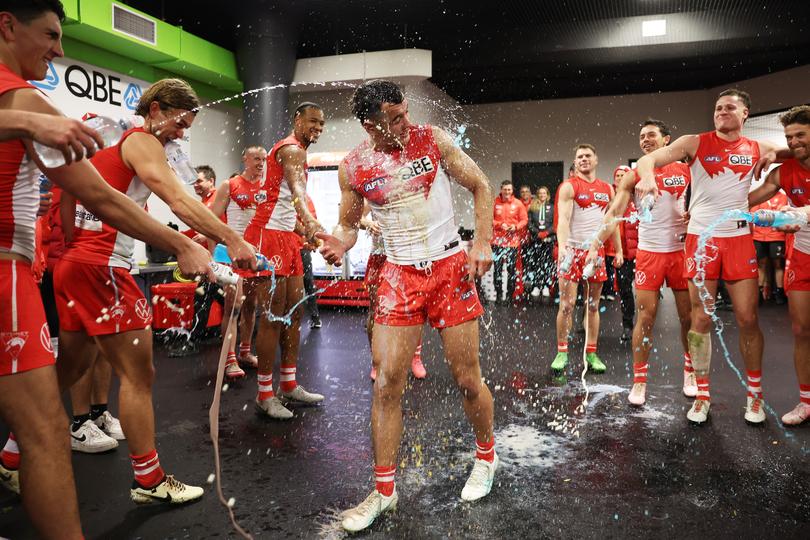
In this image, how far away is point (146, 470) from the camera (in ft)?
8.17

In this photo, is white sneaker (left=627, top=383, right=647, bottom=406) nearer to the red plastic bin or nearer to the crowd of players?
the crowd of players

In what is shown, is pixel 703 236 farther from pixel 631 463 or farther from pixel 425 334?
pixel 425 334

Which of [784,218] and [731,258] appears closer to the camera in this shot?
[784,218]

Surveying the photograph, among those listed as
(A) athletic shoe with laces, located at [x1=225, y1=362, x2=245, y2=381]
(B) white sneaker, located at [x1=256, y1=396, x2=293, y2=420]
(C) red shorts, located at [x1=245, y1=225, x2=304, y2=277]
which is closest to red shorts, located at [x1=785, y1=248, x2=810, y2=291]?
(C) red shorts, located at [x1=245, y1=225, x2=304, y2=277]

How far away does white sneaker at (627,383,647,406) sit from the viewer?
3.92 metres

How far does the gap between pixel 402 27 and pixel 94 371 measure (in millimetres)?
7546

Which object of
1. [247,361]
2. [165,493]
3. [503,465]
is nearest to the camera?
[165,493]

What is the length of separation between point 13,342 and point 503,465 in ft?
7.23

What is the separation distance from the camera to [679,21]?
9414mm

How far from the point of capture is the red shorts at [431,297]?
2389mm

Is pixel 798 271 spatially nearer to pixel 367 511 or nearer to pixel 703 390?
pixel 703 390

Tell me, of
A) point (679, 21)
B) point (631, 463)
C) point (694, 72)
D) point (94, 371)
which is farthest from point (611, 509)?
point (694, 72)

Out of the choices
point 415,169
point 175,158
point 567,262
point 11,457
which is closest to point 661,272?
point 567,262

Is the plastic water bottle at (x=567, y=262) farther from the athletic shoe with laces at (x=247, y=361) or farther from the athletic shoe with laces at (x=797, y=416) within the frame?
the athletic shoe with laces at (x=247, y=361)
